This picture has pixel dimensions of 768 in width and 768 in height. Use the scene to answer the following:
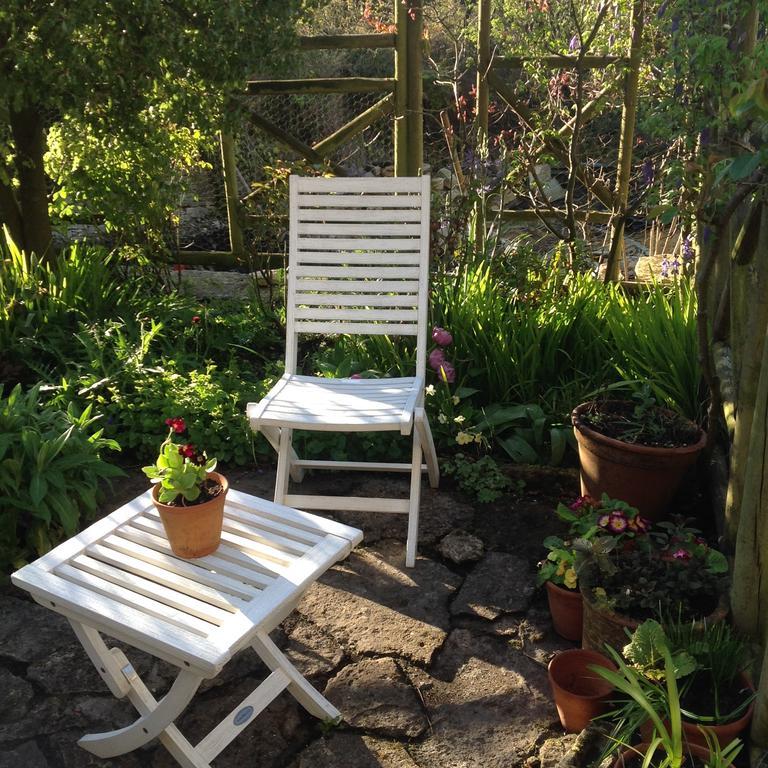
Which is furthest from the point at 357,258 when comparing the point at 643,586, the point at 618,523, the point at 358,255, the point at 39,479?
the point at 643,586

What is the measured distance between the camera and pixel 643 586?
2469 mm

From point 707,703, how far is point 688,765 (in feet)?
0.64

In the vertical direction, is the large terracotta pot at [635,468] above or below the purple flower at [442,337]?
below

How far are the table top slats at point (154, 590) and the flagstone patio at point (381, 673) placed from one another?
0.50m

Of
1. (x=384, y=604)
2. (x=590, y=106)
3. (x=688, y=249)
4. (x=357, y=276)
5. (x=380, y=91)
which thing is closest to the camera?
(x=384, y=604)

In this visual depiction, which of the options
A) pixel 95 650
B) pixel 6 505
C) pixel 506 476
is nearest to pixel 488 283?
pixel 506 476

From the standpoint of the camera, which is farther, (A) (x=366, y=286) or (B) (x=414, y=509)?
(A) (x=366, y=286)

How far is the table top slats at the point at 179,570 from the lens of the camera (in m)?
2.14

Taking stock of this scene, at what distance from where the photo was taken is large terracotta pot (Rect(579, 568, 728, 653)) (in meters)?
2.39

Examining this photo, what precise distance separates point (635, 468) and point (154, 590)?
1.75 m

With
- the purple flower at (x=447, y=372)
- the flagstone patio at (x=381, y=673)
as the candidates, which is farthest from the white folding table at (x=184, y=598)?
the purple flower at (x=447, y=372)

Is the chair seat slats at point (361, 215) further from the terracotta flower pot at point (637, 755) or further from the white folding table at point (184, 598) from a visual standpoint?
the terracotta flower pot at point (637, 755)

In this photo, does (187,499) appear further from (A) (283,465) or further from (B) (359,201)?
(B) (359,201)

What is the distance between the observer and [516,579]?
305 cm
